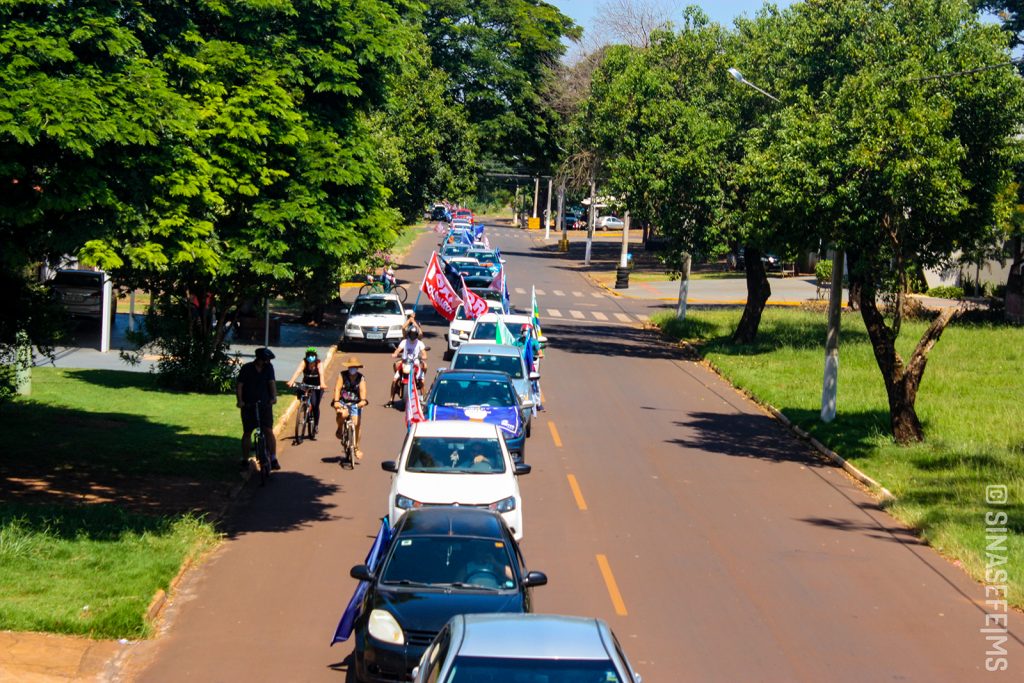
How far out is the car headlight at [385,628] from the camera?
9086 mm

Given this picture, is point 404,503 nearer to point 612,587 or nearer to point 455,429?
point 455,429

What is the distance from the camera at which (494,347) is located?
24.5 m

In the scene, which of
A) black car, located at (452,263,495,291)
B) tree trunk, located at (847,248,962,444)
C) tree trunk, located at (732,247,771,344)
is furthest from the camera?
black car, located at (452,263,495,291)

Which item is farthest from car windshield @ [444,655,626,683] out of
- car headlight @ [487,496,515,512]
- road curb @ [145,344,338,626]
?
car headlight @ [487,496,515,512]

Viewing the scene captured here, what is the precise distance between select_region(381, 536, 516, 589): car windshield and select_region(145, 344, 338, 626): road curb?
2.66 metres

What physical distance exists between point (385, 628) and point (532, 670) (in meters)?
2.61

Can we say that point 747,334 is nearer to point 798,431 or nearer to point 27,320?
point 798,431

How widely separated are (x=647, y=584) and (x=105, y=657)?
19.1ft

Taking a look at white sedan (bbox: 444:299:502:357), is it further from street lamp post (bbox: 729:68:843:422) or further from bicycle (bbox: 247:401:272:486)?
bicycle (bbox: 247:401:272:486)

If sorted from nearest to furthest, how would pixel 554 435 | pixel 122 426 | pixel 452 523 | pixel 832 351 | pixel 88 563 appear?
pixel 452 523 → pixel 88 563 → pixel 122 426 → pixel 554 435 → pixel 832 351

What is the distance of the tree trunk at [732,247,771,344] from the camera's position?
35844 mm

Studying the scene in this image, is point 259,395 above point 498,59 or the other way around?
the other way around

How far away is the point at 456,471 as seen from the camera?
1454 centimetres

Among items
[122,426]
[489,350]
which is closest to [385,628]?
[122,426]
